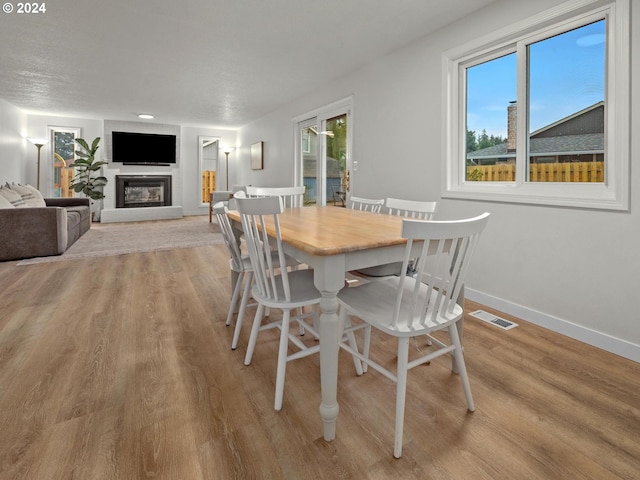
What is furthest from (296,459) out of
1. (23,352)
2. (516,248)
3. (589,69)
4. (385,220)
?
(589,69)

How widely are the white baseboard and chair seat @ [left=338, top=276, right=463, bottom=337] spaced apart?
4.18ft

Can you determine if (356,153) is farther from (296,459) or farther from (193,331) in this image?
(296,459)

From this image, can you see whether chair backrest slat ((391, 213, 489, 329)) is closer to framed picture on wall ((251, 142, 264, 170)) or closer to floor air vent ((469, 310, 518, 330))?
floor air vent ((469, 310, 518, 330))

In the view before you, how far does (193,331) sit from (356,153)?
291 centimetres

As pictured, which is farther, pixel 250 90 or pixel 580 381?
pixel 250 90

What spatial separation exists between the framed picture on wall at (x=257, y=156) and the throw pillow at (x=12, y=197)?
3.94 m

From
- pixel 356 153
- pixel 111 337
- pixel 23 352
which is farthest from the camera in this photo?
pixel 356 153

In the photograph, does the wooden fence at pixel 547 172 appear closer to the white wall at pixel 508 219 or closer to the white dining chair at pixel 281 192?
the white wall at pixel 508 219

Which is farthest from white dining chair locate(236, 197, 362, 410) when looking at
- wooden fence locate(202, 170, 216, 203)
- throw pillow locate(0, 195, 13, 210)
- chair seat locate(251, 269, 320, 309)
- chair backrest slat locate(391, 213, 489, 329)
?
wooden fence locate(202, 170, 216, 203)

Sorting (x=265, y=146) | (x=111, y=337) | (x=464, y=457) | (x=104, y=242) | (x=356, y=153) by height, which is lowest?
(x=464, y=457)

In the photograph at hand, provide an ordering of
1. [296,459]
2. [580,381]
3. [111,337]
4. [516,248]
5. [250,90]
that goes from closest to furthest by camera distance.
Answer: [296,459] → [580,381] → [111,337] → [516,248] → [250,90]

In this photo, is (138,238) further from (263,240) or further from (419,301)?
(419,301)

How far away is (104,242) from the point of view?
5469mm

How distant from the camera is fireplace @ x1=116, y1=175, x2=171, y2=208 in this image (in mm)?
8445
